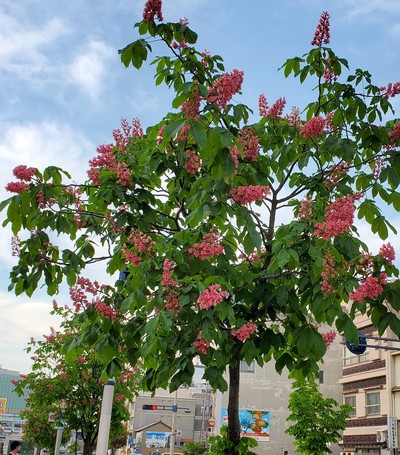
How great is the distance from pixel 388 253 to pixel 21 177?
13.7 ft

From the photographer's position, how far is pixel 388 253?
6840 millimetres

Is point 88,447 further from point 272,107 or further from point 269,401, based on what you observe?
→ point 269,401

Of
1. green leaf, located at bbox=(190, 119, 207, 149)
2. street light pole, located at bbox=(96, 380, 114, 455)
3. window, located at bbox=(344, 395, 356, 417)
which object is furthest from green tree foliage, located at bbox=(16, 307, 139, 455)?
window, located at bbox=(344, 395, 356, 417)

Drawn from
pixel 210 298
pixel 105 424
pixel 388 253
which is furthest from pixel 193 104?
pixel 105 424

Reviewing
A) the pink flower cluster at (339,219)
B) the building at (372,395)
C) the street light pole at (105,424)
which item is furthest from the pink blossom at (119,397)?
the pink flower cluster at (339,219)

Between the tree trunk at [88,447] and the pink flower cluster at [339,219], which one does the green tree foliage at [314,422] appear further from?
the pink flower cluster at [339,219]

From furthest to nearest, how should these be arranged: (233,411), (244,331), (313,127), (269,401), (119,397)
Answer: (269,401) → (119,397) → (233,411) → (313,127) → (244,331)

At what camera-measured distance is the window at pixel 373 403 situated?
38062 millimetres

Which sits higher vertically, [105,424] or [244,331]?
[244,331]

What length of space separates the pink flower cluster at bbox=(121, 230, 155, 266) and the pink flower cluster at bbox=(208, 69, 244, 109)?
5.49ft

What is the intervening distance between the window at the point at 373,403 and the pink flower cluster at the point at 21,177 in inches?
1400

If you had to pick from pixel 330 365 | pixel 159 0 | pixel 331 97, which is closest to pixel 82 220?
pixel 159 0

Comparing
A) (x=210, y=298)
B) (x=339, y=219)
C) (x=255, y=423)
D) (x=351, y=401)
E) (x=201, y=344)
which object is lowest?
(x=255, y=423)

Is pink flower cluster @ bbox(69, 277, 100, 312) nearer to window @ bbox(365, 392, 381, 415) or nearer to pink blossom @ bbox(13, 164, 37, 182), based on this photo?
pink blossom @ bbox(13, 164, 37, 182)
